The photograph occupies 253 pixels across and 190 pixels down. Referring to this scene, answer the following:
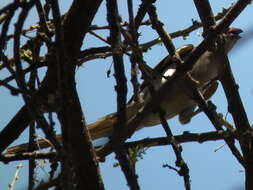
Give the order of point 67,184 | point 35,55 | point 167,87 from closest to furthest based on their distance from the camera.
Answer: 1. point 167,87
2. point 67,184
3. point 35,55

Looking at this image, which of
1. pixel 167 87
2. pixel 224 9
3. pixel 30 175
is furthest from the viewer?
pixel 224 9

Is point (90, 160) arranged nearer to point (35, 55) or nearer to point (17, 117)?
point (17, 117)

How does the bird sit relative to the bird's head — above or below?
below

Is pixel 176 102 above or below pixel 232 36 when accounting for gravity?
below

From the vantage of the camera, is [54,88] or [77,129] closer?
[77,129]

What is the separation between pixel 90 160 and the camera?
260 centimetres

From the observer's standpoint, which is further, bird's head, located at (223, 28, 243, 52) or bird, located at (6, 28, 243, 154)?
bird's head, located at (223, 28, 243, 52)

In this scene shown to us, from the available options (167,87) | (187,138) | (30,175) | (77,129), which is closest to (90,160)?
Answer: (77,129)

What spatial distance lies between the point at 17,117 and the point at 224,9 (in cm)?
176

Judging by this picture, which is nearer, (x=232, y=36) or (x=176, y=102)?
(x=176, y=102)

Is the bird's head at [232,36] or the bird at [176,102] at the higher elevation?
the bird's head at [232,36]

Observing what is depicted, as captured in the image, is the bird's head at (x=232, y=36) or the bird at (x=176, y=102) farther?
the bird's head at (x=232, y=36)

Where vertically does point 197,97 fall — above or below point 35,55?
below

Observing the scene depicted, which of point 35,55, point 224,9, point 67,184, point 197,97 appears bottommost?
point 67,184
